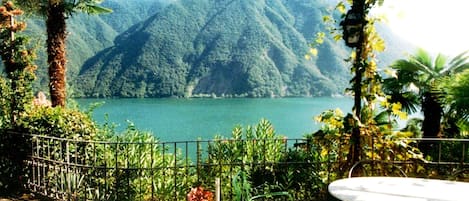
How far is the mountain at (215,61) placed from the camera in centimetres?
10169

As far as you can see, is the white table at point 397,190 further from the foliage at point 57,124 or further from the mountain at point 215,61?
the mountain at point 215,61

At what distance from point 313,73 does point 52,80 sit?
99.7m

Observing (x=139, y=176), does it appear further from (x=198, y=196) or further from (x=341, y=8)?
(x=341, y=8)

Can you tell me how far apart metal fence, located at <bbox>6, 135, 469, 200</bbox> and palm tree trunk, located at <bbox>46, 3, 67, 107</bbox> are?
3.70 meters

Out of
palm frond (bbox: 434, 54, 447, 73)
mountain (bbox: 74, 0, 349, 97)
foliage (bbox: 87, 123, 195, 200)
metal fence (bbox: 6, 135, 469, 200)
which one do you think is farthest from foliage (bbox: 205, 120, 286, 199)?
mountain (bbox: 74, 0, 349, 97)

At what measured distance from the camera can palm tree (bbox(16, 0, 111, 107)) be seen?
9.72 m

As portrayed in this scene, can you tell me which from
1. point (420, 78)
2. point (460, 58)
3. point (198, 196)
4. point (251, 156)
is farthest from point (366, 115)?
point (460, 58)

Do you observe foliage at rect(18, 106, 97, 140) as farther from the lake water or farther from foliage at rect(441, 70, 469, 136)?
foliage at rect(441, 70, 469, 136)

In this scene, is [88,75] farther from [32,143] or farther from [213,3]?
[32,143]

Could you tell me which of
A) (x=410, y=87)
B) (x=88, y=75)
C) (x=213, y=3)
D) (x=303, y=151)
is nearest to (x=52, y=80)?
(x=303, y=151)

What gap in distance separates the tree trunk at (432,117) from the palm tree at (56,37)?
738cm

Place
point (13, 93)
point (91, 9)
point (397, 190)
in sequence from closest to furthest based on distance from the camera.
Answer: point (397, 190)
point (13, 93)
point (91, 9)

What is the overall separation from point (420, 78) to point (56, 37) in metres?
7.70

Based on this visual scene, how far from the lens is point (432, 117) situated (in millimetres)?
7777
